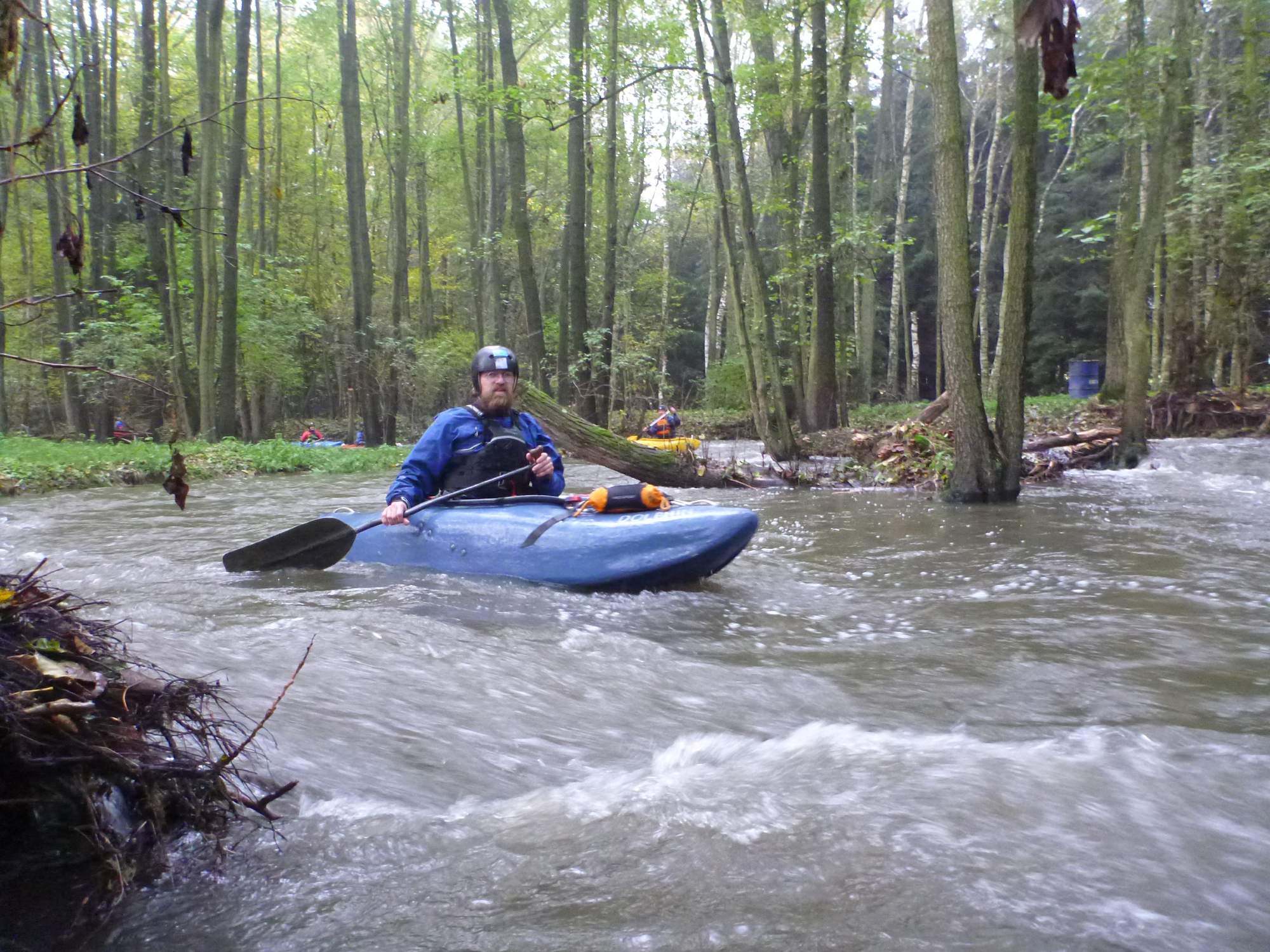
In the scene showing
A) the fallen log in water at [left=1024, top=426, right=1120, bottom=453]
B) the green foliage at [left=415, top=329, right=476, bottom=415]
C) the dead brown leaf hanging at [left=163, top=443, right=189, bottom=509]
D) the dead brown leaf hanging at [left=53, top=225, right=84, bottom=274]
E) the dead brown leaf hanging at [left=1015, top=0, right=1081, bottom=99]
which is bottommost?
the fallen log in water at [left=1024, top=426, right=1120, bottom=453]

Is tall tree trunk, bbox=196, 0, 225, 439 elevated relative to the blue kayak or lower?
elevated

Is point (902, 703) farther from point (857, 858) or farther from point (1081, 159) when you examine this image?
point (1081, 159)

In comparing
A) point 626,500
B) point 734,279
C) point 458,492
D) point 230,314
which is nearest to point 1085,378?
point 734,279

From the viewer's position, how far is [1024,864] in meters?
2.10

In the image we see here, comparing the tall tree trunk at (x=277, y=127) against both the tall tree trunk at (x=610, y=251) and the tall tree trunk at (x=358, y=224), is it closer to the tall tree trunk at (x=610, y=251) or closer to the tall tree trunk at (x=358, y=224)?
the tall tree trunk at (x=358, y=224)

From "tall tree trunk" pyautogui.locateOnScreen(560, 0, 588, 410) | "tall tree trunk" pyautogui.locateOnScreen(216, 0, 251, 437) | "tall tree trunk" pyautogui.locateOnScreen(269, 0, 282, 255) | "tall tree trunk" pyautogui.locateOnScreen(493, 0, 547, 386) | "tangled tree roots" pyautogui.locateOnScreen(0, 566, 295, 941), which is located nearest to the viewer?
"tangled tree roots" pyautogui.locateOnScreen(0, 566, 295, 941)

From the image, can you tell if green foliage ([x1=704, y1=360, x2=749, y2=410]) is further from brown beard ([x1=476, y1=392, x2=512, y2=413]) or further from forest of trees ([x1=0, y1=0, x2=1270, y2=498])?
brown beard ([x1=476, y1=392, x2=512, y2=413])

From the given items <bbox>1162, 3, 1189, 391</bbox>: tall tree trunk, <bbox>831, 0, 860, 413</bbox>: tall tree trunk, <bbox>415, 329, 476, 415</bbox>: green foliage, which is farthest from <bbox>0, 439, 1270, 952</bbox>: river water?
<bbox>415, 329, 476, 415</bbox>: green foliage

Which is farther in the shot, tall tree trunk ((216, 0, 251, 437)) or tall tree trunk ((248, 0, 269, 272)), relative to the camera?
tall tree trunk ((248, 0, 269, 272))

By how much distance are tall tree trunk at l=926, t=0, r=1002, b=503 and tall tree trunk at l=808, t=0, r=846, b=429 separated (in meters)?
4.60

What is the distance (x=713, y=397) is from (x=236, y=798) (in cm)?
2155

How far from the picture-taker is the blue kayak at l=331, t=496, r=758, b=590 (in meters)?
5.09

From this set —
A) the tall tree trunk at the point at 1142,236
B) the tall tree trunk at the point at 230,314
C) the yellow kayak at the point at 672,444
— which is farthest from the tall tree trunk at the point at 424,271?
the tall tree trunk at the point at 1142,236

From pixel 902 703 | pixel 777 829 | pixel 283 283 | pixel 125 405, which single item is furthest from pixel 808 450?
pixel 283 283
